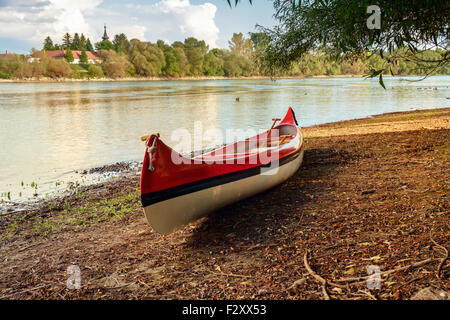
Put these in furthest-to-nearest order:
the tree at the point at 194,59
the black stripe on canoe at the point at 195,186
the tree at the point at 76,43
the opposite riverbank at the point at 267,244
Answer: the tree at the point at 76,43 → the tree at the point at 194,59 → the black stripe on canoe at the point at 195,186 → the opposite riverbank at the point at 267,244

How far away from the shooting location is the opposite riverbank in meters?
3.53

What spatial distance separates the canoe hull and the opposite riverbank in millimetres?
317

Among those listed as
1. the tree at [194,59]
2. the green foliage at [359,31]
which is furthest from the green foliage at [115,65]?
the green foliage at [359,31]

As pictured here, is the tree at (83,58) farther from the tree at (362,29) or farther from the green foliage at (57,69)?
the tree at (362,29)

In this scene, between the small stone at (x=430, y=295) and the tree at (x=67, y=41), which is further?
the tree at (x=67, y=41)

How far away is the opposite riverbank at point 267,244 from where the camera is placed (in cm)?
353

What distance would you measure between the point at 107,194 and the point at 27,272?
12.4ft

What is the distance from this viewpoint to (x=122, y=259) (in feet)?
15.3

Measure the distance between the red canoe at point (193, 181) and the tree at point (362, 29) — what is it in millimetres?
2024

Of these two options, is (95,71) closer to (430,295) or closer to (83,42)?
(83,42)

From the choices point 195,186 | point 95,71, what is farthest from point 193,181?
point 95,71

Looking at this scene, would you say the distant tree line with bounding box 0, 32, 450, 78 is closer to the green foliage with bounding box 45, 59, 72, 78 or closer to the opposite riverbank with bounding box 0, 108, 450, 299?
the green foliage with bounding box 45, 59, 72, 78

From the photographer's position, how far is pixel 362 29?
5492 millimetres

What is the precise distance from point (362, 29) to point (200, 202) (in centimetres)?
364
